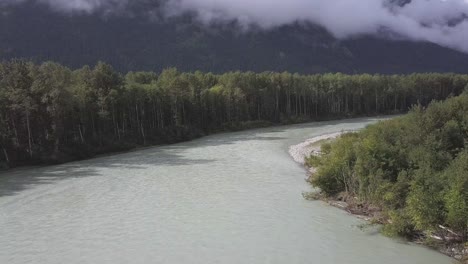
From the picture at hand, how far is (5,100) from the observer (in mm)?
51375

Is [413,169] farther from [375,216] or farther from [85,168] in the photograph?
[85,168]

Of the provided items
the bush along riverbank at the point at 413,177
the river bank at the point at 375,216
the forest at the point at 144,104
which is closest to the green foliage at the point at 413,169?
the bush along riverbank at the point at 413,177

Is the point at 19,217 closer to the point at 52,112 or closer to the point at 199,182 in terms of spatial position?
the point at 199,182

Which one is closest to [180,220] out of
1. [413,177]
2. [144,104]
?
[413,177]

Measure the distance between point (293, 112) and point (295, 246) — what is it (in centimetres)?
9361

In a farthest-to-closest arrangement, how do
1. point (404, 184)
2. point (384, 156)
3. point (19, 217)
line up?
point (19, 217) → point (384, 156) → point (404, 184)

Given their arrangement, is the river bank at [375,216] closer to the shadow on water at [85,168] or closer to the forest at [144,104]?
the forest at [144,104]

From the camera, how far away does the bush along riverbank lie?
20156 mm

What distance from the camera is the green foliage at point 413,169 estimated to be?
2016 centimetres

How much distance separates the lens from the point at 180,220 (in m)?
27.7

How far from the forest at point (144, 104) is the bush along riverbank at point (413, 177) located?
227 cm

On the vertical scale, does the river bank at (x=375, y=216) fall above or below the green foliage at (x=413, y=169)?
below

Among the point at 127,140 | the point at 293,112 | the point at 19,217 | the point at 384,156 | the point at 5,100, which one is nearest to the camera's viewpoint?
the point at 384,156

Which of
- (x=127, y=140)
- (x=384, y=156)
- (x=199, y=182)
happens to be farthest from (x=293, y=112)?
(x=384, y=156)
